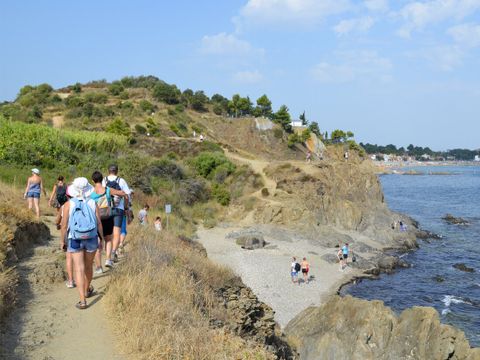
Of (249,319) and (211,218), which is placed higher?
(249,319)

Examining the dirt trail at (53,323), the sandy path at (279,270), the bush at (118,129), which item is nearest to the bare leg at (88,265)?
the dirt trail at (53,323)

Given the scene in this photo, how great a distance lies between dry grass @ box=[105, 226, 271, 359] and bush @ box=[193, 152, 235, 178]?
31.6 metres

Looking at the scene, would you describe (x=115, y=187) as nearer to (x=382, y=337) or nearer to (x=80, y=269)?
(x=80, y=269)

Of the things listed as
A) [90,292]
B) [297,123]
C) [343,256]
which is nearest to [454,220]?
[343,256]

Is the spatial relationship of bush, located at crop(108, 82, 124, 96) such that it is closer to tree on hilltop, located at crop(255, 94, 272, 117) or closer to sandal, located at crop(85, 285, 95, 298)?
tree on hilltop, located at crop(255, 94, 272, 117)

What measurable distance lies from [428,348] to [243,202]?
24.3 m

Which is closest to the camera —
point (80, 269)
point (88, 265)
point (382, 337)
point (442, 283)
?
point (80, 269)

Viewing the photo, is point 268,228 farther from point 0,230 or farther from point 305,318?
point 0,230

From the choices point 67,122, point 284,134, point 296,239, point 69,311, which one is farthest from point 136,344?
point 284,134

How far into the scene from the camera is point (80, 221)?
6688mm

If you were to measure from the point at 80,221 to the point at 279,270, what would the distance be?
63.7 feet

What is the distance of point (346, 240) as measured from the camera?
33.5 meters

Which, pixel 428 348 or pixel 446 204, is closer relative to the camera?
pixel 428 348

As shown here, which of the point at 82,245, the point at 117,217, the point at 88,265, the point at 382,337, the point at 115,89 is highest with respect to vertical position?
the point at 115,89
